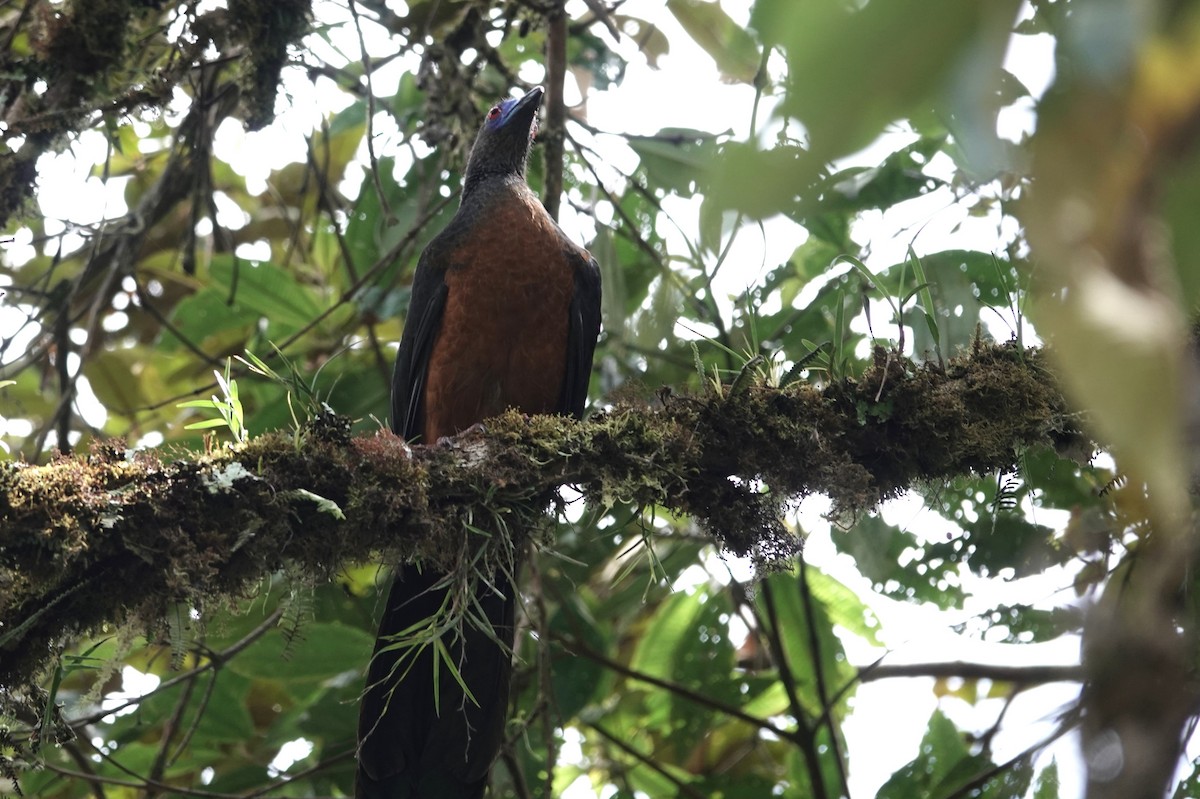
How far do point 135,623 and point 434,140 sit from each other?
251cm

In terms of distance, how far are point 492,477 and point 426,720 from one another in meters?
1.03

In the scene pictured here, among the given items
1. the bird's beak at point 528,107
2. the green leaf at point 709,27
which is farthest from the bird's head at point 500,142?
the green leaf at point 709,27

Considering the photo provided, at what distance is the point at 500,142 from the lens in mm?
4758

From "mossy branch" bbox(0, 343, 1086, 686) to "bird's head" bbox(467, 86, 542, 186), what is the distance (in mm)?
2281

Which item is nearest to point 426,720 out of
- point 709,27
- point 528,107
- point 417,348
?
point 417,348

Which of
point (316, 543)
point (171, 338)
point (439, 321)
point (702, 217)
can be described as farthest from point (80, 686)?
point (702, 217)

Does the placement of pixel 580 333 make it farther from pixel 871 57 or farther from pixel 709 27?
pixel 871 57

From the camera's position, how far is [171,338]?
5105 millimetres

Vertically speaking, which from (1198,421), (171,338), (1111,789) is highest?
(171,338)

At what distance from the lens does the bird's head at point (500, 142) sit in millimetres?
4680

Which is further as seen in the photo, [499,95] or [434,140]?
[499,95]

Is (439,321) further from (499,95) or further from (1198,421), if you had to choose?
(1198,421)

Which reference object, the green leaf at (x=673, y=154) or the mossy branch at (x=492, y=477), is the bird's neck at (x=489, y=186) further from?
the mossy branch at (x=492, y=477)

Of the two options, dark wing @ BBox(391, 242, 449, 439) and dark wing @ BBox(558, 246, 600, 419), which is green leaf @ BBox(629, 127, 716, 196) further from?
dark wing @ BBox(391, 242, 449, 439)
